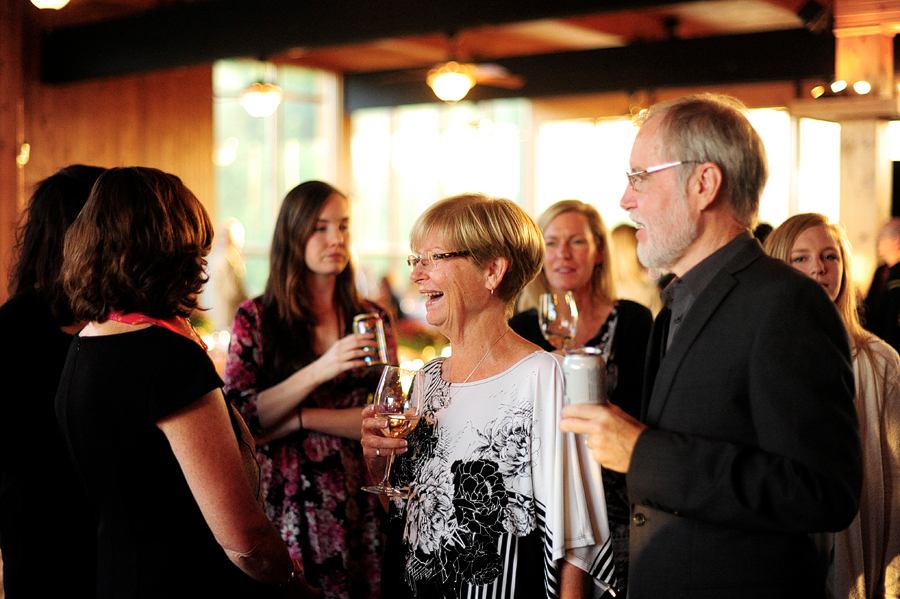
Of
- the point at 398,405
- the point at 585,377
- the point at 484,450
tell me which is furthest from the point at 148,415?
the point at 585,377

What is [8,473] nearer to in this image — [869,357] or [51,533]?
[51,533]

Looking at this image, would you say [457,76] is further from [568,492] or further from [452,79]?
[568,492]

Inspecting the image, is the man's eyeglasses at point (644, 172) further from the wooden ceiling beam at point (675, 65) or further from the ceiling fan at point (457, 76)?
the wooden ceiling beam at point (675, 65)

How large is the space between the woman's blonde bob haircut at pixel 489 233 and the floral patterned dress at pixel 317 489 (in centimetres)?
97

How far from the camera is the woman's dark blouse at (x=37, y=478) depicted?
1.98m

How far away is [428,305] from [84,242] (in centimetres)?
81

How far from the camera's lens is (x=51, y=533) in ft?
6.63

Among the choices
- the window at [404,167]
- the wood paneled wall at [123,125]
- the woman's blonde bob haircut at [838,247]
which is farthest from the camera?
the window at [404,167]

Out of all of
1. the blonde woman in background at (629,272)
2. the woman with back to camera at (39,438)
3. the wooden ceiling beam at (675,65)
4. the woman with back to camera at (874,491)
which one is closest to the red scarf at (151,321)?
the woman with back to camera at (39,438)

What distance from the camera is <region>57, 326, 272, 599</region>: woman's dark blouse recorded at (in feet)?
5.16

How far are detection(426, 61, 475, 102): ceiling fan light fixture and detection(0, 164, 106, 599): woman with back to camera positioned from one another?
562 cm

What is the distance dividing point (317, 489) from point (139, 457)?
113 centimetres

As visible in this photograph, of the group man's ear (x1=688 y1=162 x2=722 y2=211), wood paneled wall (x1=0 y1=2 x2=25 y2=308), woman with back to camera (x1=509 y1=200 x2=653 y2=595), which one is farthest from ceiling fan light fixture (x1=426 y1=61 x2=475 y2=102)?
man's ear (x1=688 y1=162 x2=722 y2=211)

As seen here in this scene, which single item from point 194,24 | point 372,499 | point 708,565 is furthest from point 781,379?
point 194,24
